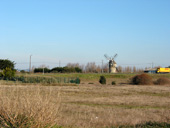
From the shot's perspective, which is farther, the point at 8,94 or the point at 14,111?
the point at 8,94

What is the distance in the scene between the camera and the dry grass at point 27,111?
8633 mm

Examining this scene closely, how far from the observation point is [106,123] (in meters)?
13.0

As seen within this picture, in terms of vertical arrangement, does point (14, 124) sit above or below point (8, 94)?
below

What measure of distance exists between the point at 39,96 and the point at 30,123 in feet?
3.44

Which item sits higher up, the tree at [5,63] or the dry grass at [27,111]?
the tree at [5,63]

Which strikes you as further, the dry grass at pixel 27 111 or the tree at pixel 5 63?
the tree at pixel 5 63

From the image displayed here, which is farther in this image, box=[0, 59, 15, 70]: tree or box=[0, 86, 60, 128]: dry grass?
box=[0, 59, 15, 70]: tree

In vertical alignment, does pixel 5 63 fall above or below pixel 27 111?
above

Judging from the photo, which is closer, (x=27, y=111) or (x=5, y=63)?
(x=27, y=111)

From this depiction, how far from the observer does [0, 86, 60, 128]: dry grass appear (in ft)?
28.3

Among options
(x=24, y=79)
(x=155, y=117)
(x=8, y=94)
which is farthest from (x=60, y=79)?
(x=8, y=94)

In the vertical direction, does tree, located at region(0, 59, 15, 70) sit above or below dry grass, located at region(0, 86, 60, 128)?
above

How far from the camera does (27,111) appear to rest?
8.77m

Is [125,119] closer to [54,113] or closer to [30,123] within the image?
[54,113]
